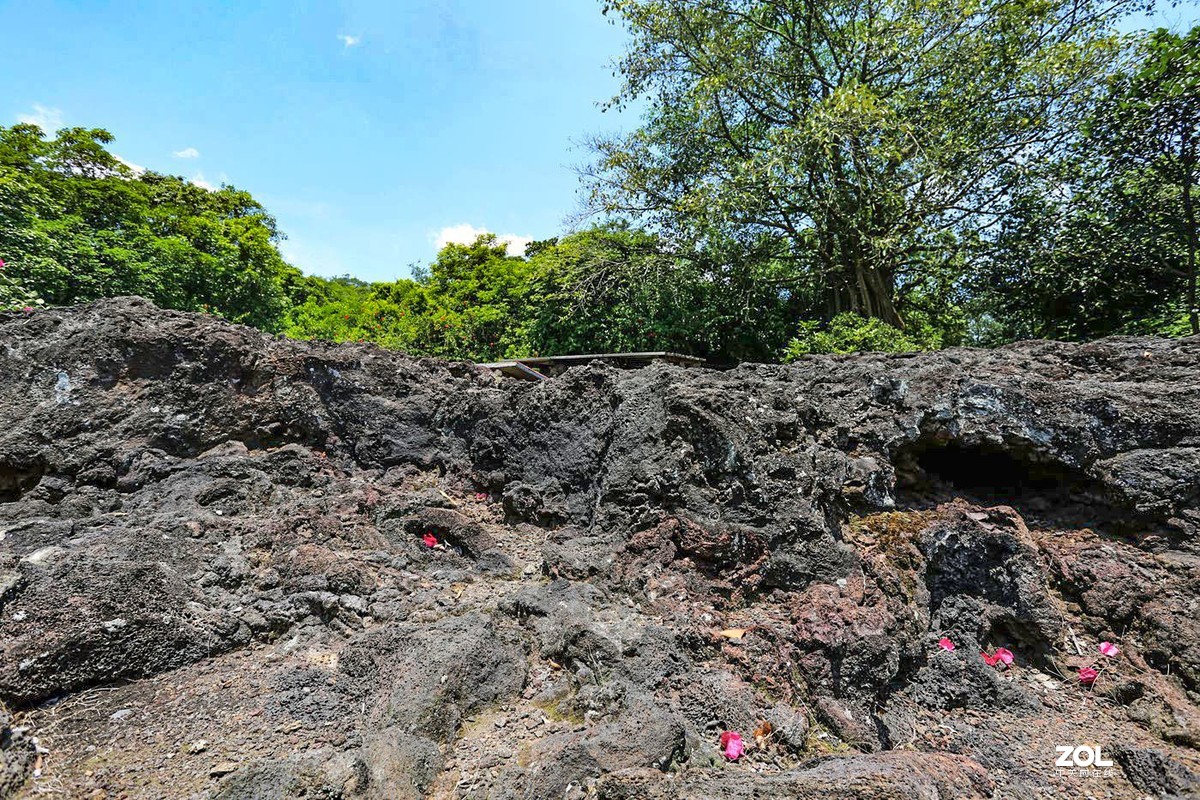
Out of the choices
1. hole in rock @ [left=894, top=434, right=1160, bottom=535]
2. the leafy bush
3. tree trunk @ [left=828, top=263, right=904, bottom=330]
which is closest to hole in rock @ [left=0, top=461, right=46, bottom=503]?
the leafy bush

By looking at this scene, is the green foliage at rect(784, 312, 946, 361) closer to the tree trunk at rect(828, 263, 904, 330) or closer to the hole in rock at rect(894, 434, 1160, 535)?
the tree trunk at rect(828, 263, 904, 330)

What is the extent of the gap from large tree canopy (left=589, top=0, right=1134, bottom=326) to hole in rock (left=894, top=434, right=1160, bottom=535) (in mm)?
4560

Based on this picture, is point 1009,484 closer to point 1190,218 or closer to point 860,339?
point 860,339

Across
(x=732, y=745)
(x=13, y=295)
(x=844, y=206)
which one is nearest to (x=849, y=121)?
(x=844, y=206)

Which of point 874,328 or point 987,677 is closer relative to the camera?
point 987,677

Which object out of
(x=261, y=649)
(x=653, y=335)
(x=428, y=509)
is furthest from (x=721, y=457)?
(x=653, y=335)

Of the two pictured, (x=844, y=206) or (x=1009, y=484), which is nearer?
(x=1009, y=484)

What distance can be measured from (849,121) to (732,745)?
7448mm

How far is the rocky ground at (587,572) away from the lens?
6.25 feet

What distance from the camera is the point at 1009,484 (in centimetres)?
339

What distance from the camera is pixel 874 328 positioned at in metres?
7.20

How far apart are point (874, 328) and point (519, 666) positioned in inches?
256

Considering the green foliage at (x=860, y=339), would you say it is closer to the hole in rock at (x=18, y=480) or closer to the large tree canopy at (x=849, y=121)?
the large tree canopy at (x=849, y=121)

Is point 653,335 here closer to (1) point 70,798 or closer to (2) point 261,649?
(2) point 261,649
